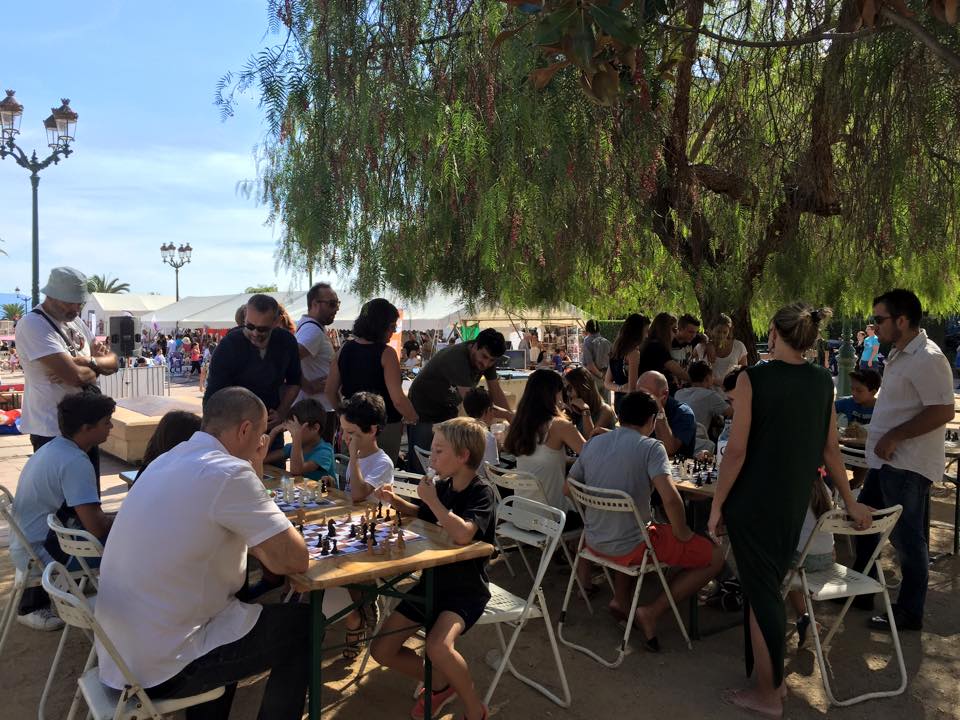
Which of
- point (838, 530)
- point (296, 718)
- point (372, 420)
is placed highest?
point (372, 420)

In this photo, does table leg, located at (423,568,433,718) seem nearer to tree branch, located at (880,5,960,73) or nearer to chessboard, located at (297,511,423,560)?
chessboard, located at (297,511,423,560)

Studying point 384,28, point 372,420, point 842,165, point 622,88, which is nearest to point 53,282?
point 372,420

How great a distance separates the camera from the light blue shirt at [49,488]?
11.4 ft

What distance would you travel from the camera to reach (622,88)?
12.0ft

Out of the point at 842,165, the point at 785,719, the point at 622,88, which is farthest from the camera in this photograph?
the point at 842,165

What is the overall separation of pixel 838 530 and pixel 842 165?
9.54 feet

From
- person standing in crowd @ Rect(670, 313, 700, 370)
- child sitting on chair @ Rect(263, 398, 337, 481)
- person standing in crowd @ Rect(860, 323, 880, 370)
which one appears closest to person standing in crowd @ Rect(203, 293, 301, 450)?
child sitting on chair @ Rect(263, 398, 337, 481)

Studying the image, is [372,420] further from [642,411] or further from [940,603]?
[940,603]

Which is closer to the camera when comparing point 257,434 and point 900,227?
point 257,434

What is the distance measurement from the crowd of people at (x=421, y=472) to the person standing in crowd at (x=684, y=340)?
215 centimetres

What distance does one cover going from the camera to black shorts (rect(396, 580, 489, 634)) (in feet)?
10.3

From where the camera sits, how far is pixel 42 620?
4.25m

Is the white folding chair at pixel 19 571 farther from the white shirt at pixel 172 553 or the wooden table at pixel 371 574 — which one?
the wooden table at pixel 371 574

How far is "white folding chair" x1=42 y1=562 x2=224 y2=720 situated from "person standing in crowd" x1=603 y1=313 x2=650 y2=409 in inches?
209
